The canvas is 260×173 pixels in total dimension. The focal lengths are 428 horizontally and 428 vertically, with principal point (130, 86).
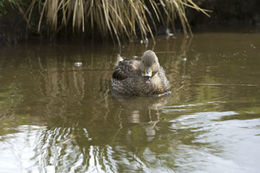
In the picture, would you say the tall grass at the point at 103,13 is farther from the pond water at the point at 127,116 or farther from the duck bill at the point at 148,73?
the duck bill at the point at 148,73

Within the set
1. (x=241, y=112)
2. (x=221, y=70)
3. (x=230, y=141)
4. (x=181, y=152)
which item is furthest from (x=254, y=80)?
(x=181, y=152)

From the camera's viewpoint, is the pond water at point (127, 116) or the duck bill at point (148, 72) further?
the duck bill at point (148, 72)

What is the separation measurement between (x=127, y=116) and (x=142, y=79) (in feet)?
3.11

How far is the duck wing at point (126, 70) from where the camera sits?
5500mm

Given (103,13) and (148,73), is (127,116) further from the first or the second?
(103,13)

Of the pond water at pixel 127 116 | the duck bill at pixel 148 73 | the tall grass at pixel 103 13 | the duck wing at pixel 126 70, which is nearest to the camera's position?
the pond water at pixel 127 116

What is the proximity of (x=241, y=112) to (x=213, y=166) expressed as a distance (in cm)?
130

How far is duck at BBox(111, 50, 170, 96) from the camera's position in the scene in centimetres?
530

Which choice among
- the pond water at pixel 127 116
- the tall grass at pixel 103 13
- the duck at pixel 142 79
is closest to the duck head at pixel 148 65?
the duck at pixel 142 79

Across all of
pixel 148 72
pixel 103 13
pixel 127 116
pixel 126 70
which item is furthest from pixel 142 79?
pixel 103 13

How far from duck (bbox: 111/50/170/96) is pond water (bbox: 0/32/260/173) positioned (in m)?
0.14

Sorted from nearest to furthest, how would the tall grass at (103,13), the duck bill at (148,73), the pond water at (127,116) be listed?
the pond water at (127,116) → the duck bill at (148,73) → the tall grass at (103,13)

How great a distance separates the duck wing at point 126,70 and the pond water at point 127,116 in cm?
25

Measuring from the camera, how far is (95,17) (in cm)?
771
